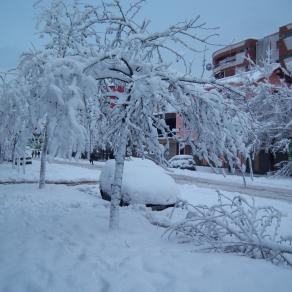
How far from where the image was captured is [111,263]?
4.20 m

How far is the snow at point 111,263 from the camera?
3498 millimetres

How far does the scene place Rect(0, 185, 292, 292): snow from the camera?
350 centimetres

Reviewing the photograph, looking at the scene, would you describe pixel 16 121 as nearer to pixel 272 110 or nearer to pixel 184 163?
pixel 272 110

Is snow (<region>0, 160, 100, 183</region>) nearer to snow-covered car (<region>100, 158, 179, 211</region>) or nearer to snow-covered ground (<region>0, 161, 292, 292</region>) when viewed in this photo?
snow-covered car (<region>100, 158, 179, 211</region>)

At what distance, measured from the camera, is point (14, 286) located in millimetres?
3578

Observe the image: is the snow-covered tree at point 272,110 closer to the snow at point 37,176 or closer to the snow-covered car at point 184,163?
the snow-covered car at point 184,163

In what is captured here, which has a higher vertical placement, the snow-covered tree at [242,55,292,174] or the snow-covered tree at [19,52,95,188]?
the snow-covered tree at [242,55,292,174]

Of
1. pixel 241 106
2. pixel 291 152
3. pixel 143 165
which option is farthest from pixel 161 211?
pixel 291 152

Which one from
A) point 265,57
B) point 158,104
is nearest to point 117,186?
point 158,104

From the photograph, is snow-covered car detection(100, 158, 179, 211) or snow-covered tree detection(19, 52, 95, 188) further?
snow-covered car detection(100, 158, 179, 211)

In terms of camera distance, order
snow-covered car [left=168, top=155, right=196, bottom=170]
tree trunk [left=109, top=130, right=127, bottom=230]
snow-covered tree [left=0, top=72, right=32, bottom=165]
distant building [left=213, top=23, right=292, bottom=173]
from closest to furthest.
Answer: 1. snow-covered tree [left=0, top=72, right=32, bottom=165]
2. tree trunk [left=109, top=130, right=127, bottom=230]
3. distant building [left=213, top=23, right=292, bottom=173]
4. snow-covered car [left=168, top=155, right=196, bottom=170]

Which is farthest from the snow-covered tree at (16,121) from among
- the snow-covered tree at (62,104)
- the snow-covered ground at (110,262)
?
the snow-covered ground at (110,262)

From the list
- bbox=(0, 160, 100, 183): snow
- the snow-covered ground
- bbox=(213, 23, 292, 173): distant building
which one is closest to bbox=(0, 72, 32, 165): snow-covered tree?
the snow-covered ground

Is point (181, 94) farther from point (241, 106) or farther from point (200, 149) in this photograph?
point (241, 106)
